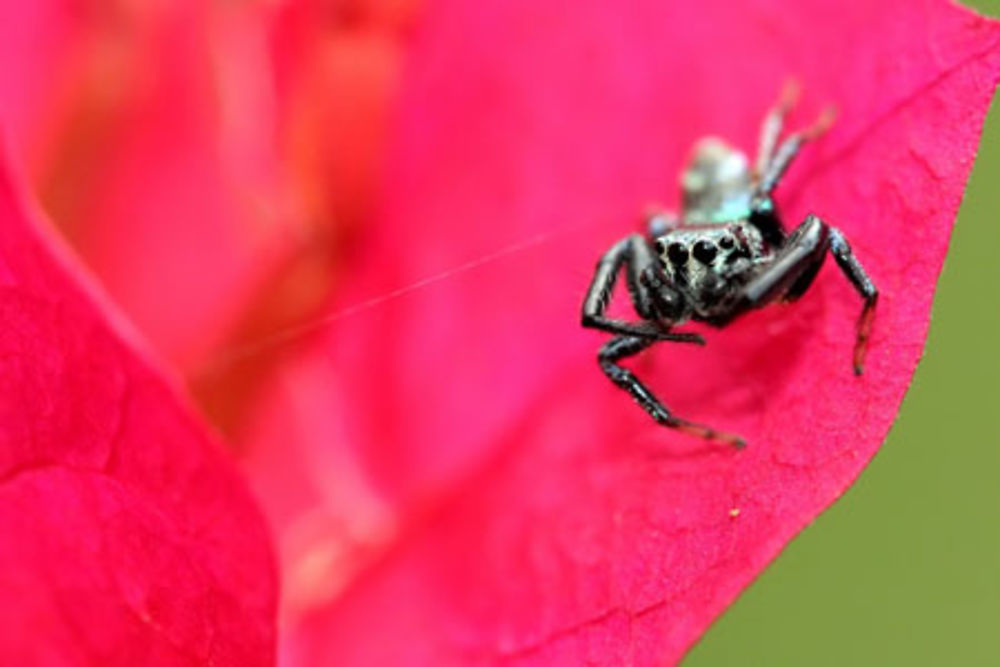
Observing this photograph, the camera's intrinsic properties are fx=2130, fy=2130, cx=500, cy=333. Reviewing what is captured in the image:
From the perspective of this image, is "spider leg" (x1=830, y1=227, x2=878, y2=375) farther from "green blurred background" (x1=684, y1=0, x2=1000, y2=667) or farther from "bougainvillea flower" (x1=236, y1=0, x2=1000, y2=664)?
"green blurred background" (x1=684, y1=0, x2=1000, y2=667)

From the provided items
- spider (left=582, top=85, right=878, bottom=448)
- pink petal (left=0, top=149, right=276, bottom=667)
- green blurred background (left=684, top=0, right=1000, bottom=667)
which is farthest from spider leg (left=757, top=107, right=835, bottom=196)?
green blurred background (left=684, top=0, right=1000, bottom=667)

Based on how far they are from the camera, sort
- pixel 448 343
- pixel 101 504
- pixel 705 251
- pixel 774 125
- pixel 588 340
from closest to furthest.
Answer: pixel 101 504
pixel 705 251
pixel 774 125
pixel 588 340
pixel 448 343

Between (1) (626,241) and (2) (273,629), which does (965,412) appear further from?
(2) (273,629)

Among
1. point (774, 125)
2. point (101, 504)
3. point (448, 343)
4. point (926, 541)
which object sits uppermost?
point (101, 504)

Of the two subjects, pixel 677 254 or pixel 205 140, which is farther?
pixel 205 140

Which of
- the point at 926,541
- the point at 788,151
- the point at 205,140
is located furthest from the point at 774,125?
the point at 926,541

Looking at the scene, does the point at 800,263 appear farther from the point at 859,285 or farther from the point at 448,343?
the point at 448,343

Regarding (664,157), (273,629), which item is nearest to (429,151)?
(664,157)

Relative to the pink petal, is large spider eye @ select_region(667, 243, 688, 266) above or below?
below
